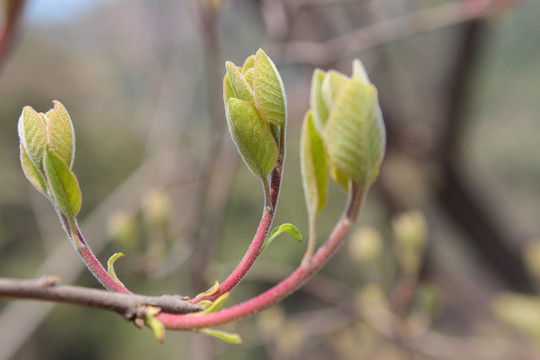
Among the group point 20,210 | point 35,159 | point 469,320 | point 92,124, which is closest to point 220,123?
point 35,159

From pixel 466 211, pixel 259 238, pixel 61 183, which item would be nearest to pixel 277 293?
pixel 259 238

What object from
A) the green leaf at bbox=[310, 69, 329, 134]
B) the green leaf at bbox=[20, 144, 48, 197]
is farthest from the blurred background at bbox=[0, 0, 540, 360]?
the green leaf at bbox=[310, 69, 329, 134]

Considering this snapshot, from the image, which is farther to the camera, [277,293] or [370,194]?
[370,194]

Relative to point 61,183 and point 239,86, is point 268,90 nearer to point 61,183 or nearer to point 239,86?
point 239,86

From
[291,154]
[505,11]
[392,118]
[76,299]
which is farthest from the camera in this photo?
[291,154]

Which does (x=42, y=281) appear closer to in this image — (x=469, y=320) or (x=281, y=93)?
(x=281, y=93)

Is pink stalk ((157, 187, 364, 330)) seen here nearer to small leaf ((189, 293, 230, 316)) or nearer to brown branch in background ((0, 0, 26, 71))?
small leaf ((189, 293, 230, 316))

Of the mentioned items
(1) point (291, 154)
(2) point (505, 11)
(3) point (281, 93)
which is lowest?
(1) point (291, 154)
